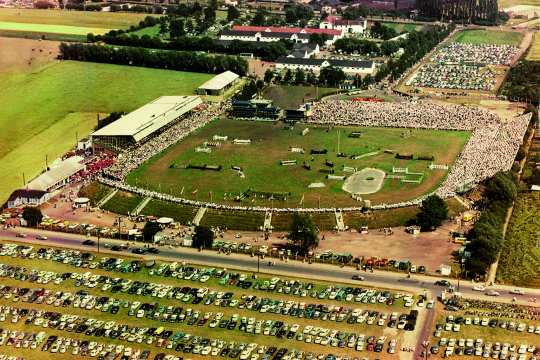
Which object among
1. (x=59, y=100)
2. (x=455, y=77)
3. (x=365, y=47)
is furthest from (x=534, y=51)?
(x=59, y=100)

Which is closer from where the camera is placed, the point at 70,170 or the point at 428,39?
the point at 70,170

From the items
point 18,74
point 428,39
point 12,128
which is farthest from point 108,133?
point 428,39

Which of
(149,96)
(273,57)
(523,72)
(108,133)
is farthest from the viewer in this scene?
(273,57)

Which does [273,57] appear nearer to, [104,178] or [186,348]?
[104,178]

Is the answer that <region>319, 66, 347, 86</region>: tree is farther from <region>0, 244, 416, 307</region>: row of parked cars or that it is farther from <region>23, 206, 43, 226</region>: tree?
<region>0, 244, 416, 307</region>: row of parked cars

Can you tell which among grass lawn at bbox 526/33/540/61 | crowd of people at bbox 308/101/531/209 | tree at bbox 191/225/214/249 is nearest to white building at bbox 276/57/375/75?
crowd of people at bbox 308/101/531/209

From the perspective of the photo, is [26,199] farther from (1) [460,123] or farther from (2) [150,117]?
(1) [460,123]
